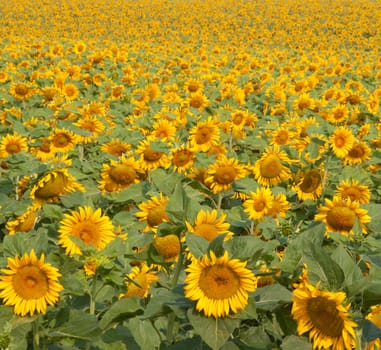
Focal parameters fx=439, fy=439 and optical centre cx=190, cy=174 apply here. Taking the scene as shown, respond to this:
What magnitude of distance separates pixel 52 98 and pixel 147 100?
67.2 inches

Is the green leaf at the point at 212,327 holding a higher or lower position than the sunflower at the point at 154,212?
higher

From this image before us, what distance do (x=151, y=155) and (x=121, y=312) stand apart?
2.50m

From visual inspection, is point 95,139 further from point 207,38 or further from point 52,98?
point 207,38

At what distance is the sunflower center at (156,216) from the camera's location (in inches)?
112

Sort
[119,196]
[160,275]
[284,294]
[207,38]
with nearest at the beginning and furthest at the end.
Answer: [284,294] → [160,275] → [119,196] → [207,38]

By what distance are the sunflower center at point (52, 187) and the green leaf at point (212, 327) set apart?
5.47 ft

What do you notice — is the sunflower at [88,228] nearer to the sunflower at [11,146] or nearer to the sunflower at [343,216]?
the sunflower at [343,216]

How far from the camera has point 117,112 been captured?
771 cm

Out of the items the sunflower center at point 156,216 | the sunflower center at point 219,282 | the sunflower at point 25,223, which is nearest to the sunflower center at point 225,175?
the sunflower center at point 156,216

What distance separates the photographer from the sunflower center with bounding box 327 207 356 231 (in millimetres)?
2930

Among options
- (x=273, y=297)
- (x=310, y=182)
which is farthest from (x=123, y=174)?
(x=273, y=297)

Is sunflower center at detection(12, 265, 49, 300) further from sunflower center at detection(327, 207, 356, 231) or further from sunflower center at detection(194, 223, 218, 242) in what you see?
sunflower center at detection(327, 207, 356, 231)

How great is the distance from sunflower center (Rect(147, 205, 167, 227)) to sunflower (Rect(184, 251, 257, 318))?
50.2 inches

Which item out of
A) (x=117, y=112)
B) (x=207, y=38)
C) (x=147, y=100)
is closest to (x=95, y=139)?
(x=117, y=112)
